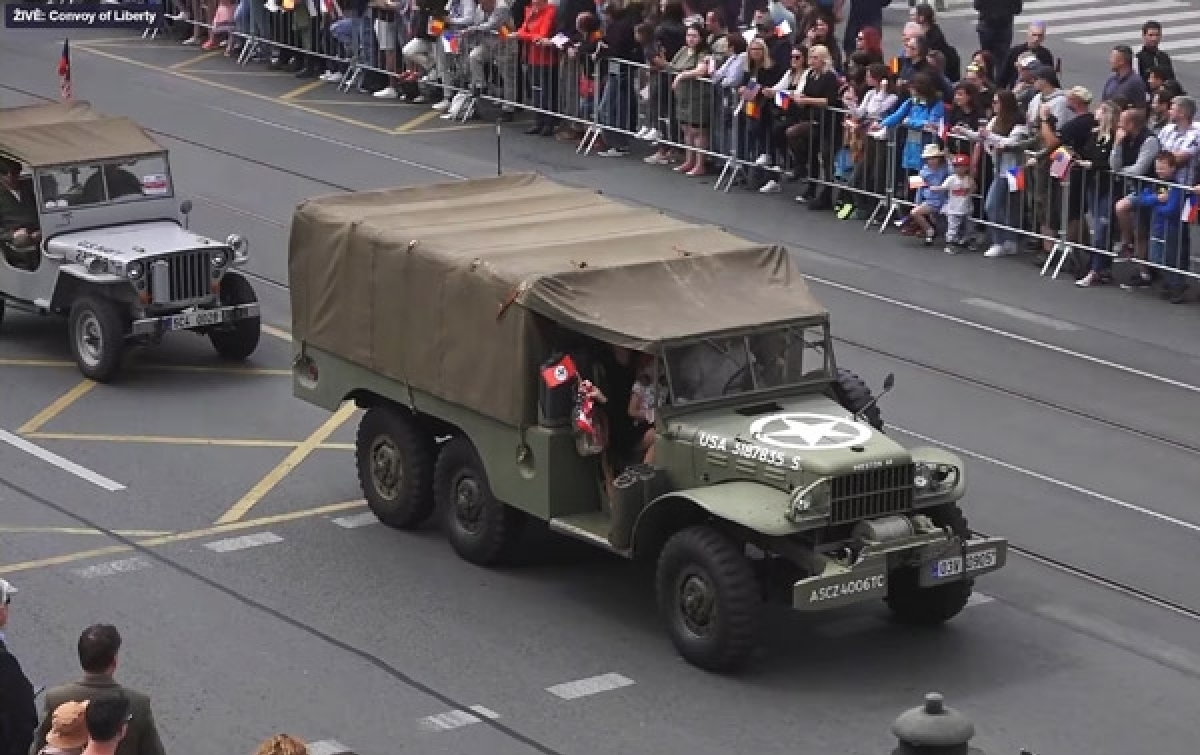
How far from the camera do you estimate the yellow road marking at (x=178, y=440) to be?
827 inches

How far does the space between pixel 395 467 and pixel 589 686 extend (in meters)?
3.39

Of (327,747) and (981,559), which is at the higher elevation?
(981,559)

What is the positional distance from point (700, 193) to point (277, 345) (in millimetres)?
7256

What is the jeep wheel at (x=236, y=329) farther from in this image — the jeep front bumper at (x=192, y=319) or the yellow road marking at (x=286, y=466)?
the yellow road marking at (x=286, y=466)

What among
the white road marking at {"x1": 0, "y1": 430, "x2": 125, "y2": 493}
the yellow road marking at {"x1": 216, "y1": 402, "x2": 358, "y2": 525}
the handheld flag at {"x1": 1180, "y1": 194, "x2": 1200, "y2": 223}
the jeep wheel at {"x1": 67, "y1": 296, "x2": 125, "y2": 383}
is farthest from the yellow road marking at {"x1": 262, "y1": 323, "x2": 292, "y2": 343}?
the handheld flag at {"x1": 1180, "y1": 194, "x2": 1200, "y2": 223}

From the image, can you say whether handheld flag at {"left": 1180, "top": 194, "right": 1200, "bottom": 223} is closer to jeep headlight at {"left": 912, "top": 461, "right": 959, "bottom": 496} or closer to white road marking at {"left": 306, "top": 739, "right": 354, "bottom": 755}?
jeep headlight at {"left": 912, "top": 461, "right": 959, "bottom": 496}

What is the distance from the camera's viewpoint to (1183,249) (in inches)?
994

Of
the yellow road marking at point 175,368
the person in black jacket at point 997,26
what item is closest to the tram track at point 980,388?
the yellow road marking at point 175,368

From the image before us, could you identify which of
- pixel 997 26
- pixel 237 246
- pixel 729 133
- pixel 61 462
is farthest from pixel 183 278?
pixel 997 26

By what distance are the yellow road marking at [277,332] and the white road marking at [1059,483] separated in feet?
19.7

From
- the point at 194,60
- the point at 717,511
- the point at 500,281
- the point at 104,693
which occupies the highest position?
the point at 500,281

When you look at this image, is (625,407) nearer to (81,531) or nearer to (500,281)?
(500,281)

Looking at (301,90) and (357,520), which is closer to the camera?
(357,520)

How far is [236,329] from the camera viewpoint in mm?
23094
